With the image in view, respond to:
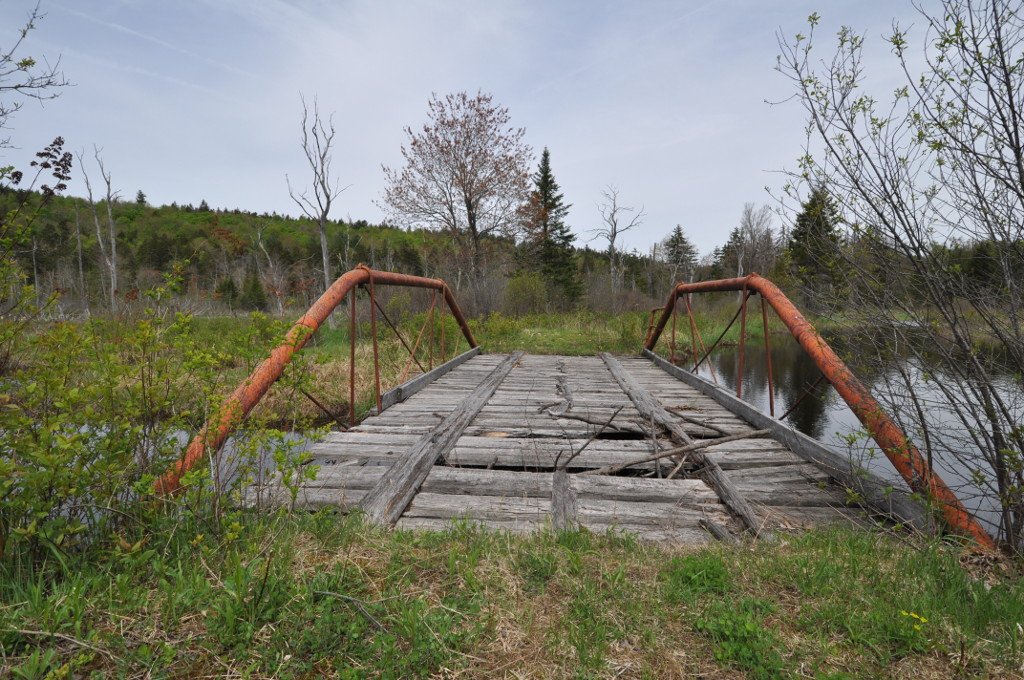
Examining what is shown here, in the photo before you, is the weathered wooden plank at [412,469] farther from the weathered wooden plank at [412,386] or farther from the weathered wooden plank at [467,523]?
the weathered wooden plank at [412,386]

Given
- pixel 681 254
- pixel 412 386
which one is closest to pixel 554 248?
pixel 681 254

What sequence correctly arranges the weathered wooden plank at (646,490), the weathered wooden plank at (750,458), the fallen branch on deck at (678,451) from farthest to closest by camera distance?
1. the weathered wooden plank at (750,458)
2. the fallen branch on deck at (678,451)
3. the weathered wooden plank at (646,490)

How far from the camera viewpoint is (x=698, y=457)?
3.29 m

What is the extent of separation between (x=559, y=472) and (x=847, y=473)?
5.52ft

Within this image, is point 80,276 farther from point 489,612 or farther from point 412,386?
point 489,612

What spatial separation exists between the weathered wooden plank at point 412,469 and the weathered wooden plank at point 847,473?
7.56 feet

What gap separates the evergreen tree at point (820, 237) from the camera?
2602mm

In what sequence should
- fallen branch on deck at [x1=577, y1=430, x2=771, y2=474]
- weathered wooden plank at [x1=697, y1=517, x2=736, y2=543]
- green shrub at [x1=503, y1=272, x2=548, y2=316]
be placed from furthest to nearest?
green shrub at [x1=503, y1=272, x2=548, y2=316] → fallen branch on deck at [x1=577, y1=430, x2=771, y2=474] → weathered wooden plank at [x1=697, y1=517, x2=736, y2=543]

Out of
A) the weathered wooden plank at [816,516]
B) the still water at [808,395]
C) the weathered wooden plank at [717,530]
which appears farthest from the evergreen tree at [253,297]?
the weathered wooden plank at [816,516]

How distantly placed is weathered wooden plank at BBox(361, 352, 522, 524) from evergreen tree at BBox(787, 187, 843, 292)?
255 centimetres

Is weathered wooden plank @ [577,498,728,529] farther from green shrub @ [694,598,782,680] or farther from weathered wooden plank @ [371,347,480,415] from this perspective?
weathered wooden plank @ [371,347,480,415]

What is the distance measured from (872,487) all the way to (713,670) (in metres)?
1.86

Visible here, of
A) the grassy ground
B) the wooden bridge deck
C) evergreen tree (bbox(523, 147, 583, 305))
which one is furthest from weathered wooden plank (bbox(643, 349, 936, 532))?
evergreen tree (bbox(523, 147, 583, 305))

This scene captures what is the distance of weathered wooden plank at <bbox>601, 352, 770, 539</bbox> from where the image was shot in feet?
8.20
